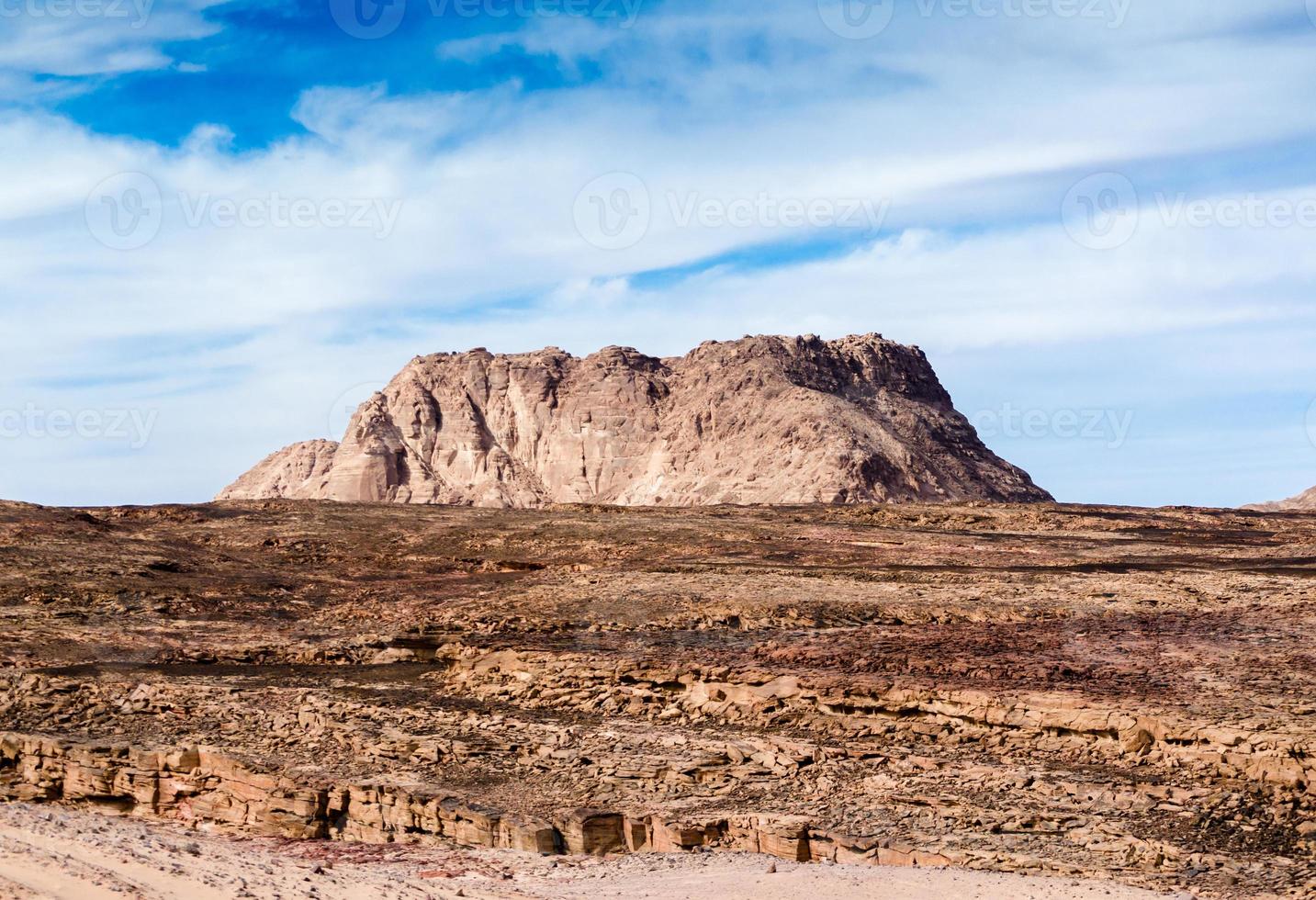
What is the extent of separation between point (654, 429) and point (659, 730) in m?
84.2

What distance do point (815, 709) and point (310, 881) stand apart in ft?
29.0

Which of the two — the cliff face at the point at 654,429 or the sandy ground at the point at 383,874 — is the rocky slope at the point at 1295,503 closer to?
the cliff face at the point at 654,429

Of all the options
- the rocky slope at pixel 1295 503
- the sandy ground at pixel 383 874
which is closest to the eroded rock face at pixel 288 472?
the rocky slope at pixel 1295 503

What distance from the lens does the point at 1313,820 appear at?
13.5 meters

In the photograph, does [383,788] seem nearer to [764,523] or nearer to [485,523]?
[485,523]

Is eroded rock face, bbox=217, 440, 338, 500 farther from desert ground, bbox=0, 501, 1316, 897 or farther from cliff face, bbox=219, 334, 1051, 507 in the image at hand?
desert ground, bbox=0, 501, 1316, 897

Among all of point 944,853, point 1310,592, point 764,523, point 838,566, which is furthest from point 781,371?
point 944,853

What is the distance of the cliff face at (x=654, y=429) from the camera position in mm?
89125

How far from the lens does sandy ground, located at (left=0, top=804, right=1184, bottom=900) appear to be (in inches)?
420

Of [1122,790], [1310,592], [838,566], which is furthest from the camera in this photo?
[838,566]

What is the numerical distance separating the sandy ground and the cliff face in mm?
71280

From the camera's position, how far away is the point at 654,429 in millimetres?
102188

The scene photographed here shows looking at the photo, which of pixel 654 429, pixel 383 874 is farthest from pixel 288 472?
pixel 383 874

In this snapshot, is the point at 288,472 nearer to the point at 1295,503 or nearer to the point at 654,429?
the point at 654,429
